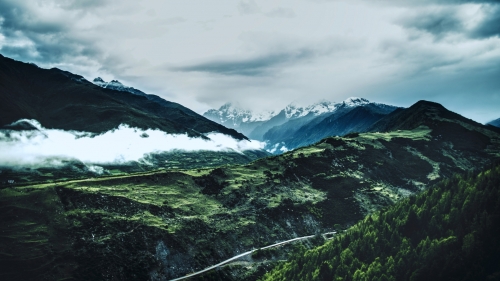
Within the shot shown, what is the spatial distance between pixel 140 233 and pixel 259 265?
188ft

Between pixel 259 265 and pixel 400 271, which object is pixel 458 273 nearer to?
pixel 400 271

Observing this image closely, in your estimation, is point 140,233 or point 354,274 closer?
point 354,274

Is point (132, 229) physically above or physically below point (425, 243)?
above

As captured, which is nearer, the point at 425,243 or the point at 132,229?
the point at 425,243

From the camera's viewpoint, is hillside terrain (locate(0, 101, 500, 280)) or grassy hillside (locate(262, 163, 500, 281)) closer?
grassy hillside (locate(262, 163, 500, 281))

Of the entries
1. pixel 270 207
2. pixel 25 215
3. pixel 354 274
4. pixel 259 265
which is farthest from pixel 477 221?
pixel 25 215

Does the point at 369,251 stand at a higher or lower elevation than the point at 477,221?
lower

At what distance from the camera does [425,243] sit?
12344 cm

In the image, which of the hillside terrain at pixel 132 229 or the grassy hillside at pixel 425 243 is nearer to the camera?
the grassy hillside at pixel 425 243

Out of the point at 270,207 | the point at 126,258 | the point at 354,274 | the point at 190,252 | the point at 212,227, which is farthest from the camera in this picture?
the point at 270,207

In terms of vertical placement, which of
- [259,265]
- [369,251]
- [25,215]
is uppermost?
[25,215]

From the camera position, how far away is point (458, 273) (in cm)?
11269

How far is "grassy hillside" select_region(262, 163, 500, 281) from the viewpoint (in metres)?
115

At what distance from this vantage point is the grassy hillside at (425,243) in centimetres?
11512
